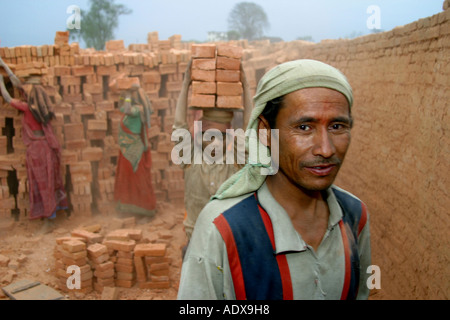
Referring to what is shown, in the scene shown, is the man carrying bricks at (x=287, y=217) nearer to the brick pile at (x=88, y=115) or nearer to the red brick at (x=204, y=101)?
the red brick at (x=204, y=101)

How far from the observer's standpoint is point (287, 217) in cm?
157

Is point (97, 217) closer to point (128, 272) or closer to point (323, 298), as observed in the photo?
point (128, 272)

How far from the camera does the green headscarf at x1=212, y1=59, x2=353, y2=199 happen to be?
151cm

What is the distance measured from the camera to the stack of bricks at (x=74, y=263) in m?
5.88

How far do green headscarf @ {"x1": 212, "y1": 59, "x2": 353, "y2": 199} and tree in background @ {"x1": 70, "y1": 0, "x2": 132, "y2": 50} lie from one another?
88.1ft

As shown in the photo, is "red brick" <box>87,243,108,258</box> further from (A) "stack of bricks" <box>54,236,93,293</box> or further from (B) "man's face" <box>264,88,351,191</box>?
(B) "man's face" <box>264,88,351,191</box>

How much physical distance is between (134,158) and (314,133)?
22.2ft

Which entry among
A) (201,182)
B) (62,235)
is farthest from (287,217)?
(62,235)

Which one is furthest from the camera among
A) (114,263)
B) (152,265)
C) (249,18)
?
(249,18)

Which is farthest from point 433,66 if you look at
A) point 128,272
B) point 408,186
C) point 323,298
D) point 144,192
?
point 144,192

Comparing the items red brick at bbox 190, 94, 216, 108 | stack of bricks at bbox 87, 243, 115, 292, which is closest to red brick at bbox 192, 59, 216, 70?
red brick at bbox 190, 94, 216, 108

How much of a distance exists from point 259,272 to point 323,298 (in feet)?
0.89

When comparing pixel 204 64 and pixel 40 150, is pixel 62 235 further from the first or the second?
pixel 204 64

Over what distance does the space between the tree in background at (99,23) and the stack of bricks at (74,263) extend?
2265 centimetres
